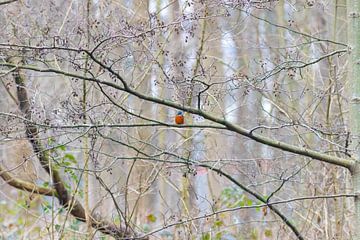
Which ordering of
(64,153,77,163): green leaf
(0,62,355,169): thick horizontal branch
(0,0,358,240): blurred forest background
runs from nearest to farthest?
(0,62,355,169): thick horizontal branch
(0,0,358,240): blurred forest background
(64,153,77,163): green leaf

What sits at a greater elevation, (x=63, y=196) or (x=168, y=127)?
(x=168, y=127)

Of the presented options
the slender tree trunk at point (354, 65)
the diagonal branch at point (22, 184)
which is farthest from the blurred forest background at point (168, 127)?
the slender tree trunk at point (354, 65)

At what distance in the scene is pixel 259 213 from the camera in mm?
7809

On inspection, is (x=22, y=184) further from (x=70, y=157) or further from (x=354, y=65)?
(x=354, y=65)

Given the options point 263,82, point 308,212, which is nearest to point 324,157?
point 263,82

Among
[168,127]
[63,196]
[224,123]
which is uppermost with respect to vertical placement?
[168,127]

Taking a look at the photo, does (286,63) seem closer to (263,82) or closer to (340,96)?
(263,82)

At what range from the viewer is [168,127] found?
16.4 ft

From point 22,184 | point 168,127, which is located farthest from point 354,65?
point 22,184

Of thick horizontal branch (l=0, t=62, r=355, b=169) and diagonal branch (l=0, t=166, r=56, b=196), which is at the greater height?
thick horizontal branch (l=0, t=62, r=355, b=169)

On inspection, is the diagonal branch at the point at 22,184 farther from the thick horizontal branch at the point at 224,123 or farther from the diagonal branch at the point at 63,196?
the thick horizontal branch at the point at 224,123

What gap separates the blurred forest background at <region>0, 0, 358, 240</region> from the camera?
4262 millimetres

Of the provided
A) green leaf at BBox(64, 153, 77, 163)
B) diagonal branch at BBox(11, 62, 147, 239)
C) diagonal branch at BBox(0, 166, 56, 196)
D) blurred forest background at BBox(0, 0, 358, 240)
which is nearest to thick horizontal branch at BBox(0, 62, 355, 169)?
blurred forest background at BBox(0, 0, 358, 240)

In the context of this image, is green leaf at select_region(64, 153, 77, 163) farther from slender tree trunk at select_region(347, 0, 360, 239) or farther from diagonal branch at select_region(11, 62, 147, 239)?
slender tree trunk at select_region(347, 0, 360, 239)
